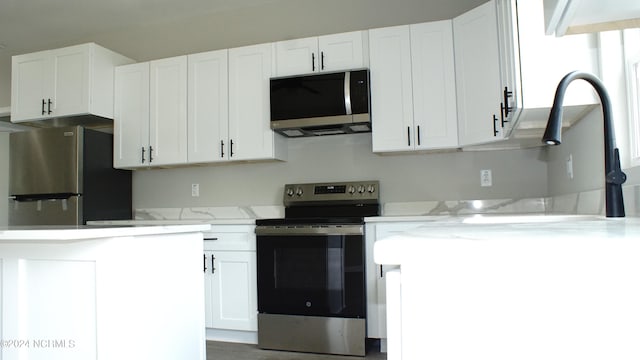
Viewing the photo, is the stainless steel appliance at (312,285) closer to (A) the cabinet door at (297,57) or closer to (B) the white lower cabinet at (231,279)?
(B) the white lower cabinet at (231,279)

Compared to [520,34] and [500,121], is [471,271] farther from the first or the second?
[500,121]

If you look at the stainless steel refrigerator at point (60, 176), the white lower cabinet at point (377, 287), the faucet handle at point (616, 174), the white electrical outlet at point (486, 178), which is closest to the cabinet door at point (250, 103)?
the white lower cabinet at point (377, 287)

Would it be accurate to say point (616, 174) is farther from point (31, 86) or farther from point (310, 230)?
point (31, 86)

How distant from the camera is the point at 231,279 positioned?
10.6 feet

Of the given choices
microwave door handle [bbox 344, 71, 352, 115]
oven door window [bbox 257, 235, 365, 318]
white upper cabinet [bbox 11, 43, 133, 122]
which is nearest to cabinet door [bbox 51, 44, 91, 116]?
white upper cabinet [bbox 11, 43, 133, 122]

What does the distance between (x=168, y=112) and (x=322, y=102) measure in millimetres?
1332

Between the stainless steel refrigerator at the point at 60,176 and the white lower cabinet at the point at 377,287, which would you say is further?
the stainless steel refrigerator at the point at 60,176

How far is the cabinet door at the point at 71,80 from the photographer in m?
3.68

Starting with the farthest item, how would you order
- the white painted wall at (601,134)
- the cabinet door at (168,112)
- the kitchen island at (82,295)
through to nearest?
the cabinet door at (168,112) → the white painted wall at (601,134) → the kitchen island at (82,295)

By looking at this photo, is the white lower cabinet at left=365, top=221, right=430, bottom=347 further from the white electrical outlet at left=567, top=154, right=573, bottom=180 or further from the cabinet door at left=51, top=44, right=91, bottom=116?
the cabinet door at left=51, top=44, right=91, bottom=116

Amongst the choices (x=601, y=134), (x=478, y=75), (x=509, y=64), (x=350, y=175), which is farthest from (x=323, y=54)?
(x=601, y=134)

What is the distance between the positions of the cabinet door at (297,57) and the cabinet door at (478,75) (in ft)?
3.25

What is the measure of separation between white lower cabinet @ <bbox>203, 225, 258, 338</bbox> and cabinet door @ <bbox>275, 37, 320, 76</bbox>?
1.20 meters

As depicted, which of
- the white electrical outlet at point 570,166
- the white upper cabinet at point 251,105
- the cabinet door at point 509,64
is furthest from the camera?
the white upper cabinet at point 251,105
